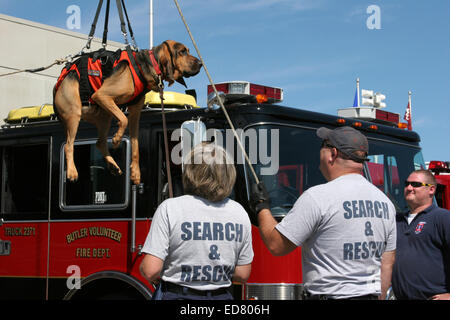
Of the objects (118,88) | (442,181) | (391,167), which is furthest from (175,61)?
(442,181)

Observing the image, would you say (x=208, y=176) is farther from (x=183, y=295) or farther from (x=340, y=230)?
(x=340, y=230)

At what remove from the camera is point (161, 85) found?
13.5 feet

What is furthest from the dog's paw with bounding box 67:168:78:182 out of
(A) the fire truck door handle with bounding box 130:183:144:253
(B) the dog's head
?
(A) the fire truck door handle with bounding box 130:183:144:253

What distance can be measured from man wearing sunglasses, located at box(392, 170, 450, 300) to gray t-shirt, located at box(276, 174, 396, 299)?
54.8 inches

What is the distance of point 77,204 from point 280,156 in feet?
6.55

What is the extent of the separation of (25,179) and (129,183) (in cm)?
137

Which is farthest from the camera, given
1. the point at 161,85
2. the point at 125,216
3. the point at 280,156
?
the point at 125,216

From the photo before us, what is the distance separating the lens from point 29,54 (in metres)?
10.8

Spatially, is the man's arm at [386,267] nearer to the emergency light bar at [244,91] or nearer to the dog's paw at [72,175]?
the dog's paw at [72,175]

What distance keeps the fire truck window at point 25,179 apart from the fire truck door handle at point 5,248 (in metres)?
0.30

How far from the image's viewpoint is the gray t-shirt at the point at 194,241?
3273 millimetres
